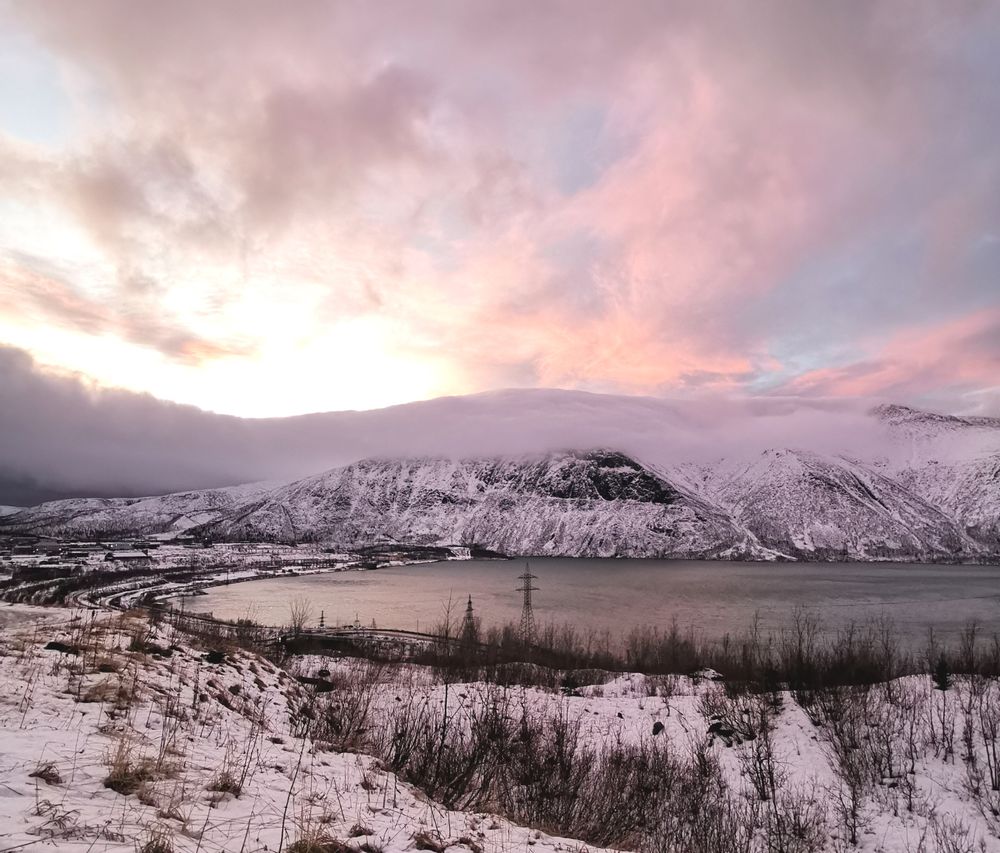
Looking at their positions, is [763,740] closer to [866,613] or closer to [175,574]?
[866,613]

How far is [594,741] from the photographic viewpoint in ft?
85.5

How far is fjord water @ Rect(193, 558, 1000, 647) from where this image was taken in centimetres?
9200

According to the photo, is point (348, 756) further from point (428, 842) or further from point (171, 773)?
point (428, 842)

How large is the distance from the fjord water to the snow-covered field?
54.4m

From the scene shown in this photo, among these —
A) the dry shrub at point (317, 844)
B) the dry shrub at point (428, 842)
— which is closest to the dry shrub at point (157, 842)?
the dry shrub at point (317, 844)

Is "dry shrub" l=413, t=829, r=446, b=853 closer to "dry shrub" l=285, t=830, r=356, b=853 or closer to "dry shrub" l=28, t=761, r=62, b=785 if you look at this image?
"dry shrub" l=285, t=830, r=356, b=853

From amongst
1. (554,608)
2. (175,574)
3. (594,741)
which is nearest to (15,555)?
(175,574)

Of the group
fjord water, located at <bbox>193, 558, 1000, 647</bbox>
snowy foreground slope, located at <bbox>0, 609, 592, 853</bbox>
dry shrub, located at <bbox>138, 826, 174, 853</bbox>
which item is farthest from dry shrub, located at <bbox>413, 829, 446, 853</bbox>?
fjord water, located at <bbox>193, 558, 1000, 647</bbox>

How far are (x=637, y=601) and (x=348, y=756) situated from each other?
393 feet

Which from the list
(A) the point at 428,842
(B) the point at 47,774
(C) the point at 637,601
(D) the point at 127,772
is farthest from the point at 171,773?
(C) the point at 637,601

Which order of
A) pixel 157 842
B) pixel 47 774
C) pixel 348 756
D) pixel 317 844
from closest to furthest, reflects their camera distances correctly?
pixel 157 842 < pixel 317 844 < pixel 47 774 < pixel 348 756

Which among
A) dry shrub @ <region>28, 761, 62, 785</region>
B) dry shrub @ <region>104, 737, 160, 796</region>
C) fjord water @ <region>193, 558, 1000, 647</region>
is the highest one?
dry shrub @ <region>28, 761, 62, 785</region>

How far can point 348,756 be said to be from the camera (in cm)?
1169

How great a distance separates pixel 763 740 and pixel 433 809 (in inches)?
890
